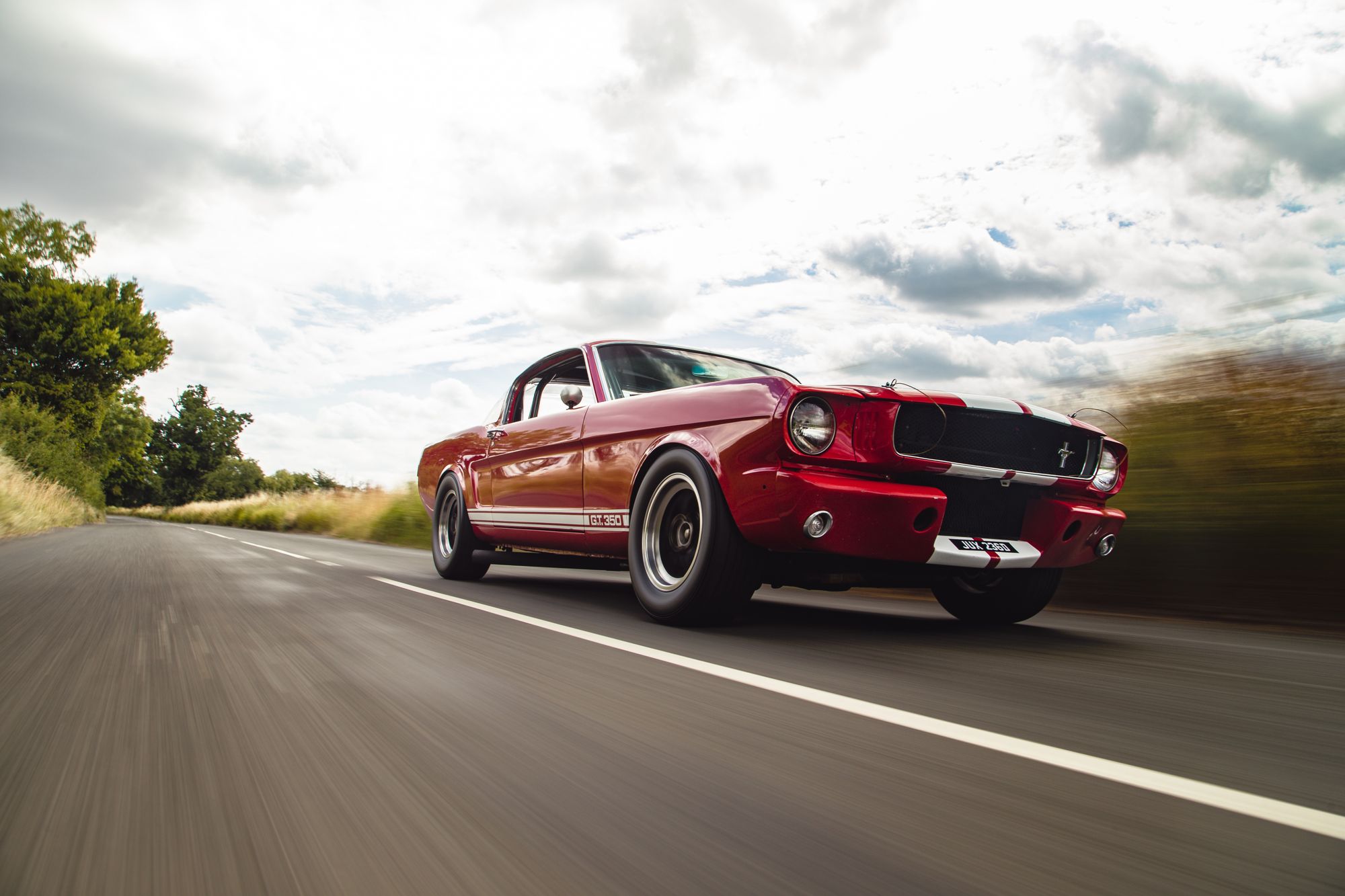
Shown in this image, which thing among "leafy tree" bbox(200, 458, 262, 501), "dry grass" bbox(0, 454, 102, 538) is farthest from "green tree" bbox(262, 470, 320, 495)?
"dry grass" bbox(0, 454, 102, 538)

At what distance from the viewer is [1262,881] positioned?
135 cm

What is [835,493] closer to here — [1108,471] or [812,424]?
[812,424]

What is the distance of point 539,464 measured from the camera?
5.60m

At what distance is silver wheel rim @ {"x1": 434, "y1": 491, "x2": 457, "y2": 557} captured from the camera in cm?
710

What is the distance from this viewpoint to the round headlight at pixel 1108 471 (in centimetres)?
424

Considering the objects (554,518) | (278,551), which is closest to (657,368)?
(554,518)

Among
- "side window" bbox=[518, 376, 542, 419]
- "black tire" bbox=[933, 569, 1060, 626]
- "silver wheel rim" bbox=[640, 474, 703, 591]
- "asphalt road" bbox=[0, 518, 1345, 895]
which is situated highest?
"side window" bbox=[518, 376, 542, 419]

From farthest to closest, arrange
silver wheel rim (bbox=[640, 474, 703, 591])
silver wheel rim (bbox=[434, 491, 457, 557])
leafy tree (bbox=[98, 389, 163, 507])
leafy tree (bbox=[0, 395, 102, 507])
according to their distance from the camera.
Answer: leafy tree (bbox=[98, 389, 163, 507]) → leafy tree (bbox=[0, 395, 102, 507]) → silver wheel rim (bbox=[434, 491, 457, 557]) → silver wheel rim (bbox=[640, 474, 703, 591])

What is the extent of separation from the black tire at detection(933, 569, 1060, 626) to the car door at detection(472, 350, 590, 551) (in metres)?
2.14

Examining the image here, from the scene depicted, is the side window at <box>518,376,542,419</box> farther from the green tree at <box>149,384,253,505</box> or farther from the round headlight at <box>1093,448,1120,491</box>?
the green tree at <box>149,384,253,505</box>

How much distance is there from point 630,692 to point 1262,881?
1728 mm

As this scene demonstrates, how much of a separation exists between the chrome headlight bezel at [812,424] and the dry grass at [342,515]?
42.9ft

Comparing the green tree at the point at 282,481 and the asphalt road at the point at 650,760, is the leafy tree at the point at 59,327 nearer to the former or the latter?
the asphalt road at the point at 650,760

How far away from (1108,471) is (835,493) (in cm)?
174
